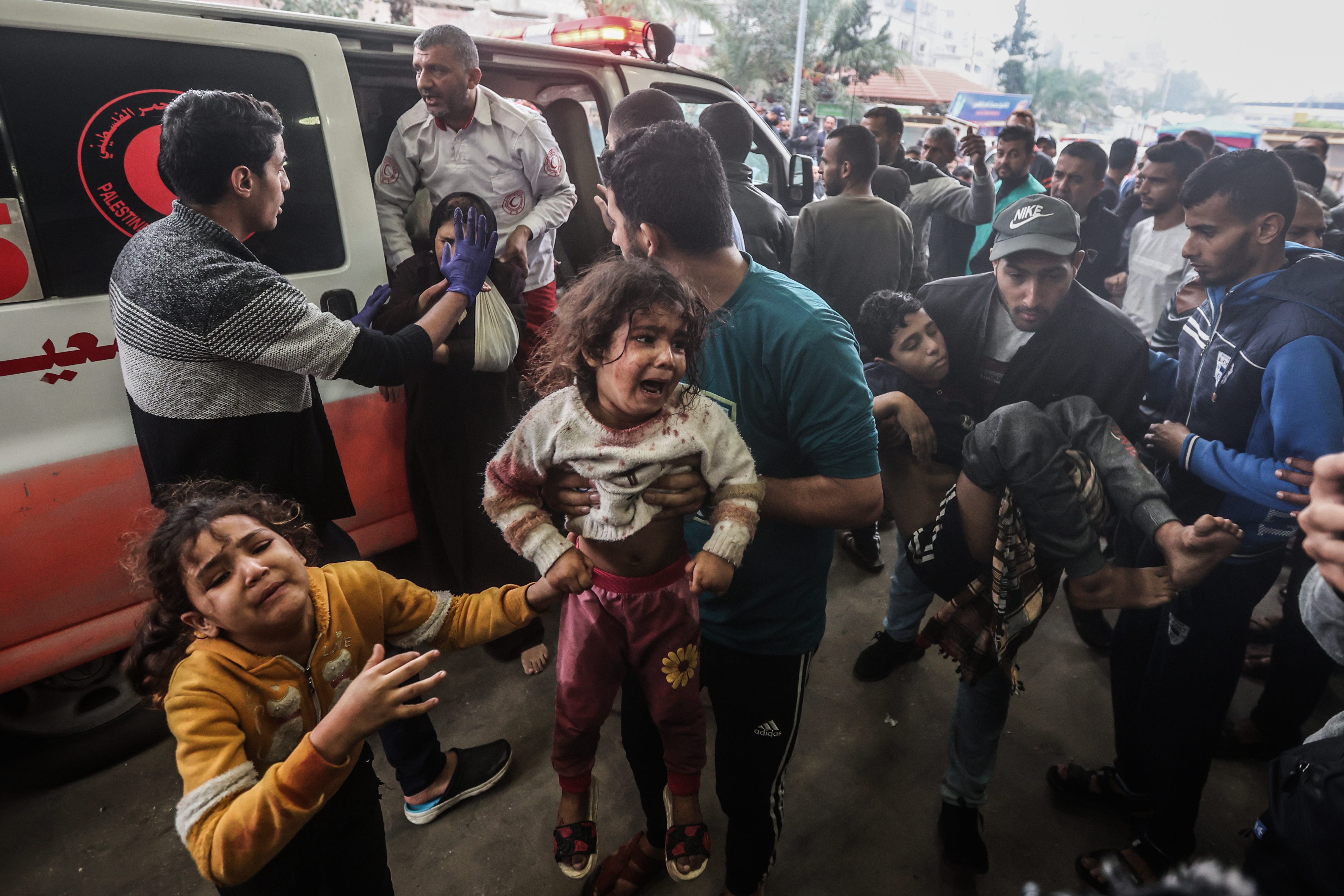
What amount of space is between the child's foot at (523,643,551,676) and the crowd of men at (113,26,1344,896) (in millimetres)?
526

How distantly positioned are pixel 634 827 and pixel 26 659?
1.79 meters

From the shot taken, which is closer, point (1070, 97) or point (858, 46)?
point (858, 46)

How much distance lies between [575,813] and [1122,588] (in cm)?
139

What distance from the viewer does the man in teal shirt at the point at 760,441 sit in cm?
132

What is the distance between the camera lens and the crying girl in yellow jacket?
105 cm

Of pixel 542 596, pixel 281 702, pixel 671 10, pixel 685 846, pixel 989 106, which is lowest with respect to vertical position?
pixel 685 846

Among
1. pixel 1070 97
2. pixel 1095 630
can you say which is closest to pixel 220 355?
pixel 1095 630

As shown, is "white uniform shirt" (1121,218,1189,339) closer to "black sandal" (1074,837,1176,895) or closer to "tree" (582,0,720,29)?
"black sandal" (1074,837,1176,895)

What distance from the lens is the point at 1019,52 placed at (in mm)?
33875

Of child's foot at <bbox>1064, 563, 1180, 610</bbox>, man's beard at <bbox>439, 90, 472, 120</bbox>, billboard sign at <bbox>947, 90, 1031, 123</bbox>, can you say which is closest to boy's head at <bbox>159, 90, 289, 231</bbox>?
man's beard at <bbox>439, 90, 472, 120</bbox>

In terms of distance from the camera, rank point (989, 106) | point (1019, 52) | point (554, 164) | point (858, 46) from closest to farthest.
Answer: point (554, 164) → point (989, 106) → point (858, 46) → point (1019, 52)

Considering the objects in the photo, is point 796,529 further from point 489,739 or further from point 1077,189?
point 1077,189

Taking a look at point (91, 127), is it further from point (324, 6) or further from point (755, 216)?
point (324, 6)

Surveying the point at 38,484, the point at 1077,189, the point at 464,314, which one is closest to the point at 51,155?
the point at 38,484
